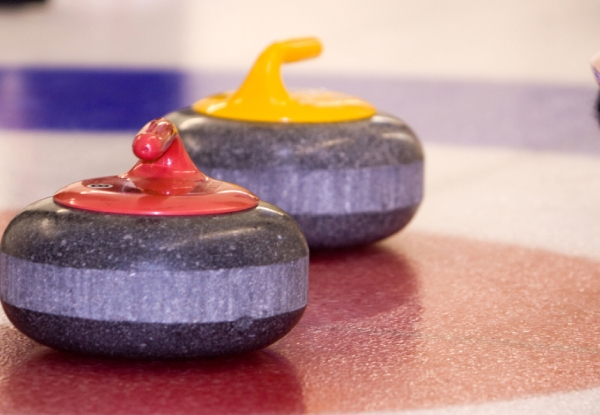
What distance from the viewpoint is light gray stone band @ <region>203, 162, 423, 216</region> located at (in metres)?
2.57

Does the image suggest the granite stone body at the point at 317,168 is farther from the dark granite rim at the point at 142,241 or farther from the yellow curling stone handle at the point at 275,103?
the dark granite rim at the point at 142,241

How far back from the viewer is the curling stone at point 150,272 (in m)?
1.68

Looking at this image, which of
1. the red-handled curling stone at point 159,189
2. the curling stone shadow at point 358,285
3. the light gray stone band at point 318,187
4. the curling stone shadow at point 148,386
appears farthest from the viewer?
the light gray stone band at point 318,187

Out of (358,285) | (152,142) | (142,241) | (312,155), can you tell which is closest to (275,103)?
(312,155)

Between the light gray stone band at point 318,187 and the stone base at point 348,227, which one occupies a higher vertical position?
the light gray stone band at point 318,187

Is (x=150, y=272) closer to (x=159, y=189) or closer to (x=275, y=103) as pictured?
(x=159, y=189)

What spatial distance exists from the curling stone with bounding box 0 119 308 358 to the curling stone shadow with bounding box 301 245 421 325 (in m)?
0.40

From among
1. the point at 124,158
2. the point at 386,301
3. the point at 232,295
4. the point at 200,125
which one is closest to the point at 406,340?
the point at 386,301

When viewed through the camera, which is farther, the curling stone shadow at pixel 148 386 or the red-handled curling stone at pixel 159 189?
the red-handled curling stone at pixel 159 189

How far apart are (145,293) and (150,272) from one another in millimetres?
35

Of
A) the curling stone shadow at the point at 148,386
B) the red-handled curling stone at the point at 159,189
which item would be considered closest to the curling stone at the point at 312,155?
the red-handled curling stone at the point at 159,189

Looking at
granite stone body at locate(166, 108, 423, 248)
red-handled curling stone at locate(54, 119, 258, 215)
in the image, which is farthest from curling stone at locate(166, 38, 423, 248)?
red-handled curling stone at locate(54, 119, 258, 215)

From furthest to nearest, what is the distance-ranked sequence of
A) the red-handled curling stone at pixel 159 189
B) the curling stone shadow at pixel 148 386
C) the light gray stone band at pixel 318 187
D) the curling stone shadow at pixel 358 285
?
the light gray stone band at pixel 318 187
the curling stone shadow at pixel 358 285
the red-handled curling stone at pixel 159 189
the curling stone shadow at pixel 148 386

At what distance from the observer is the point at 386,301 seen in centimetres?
233
